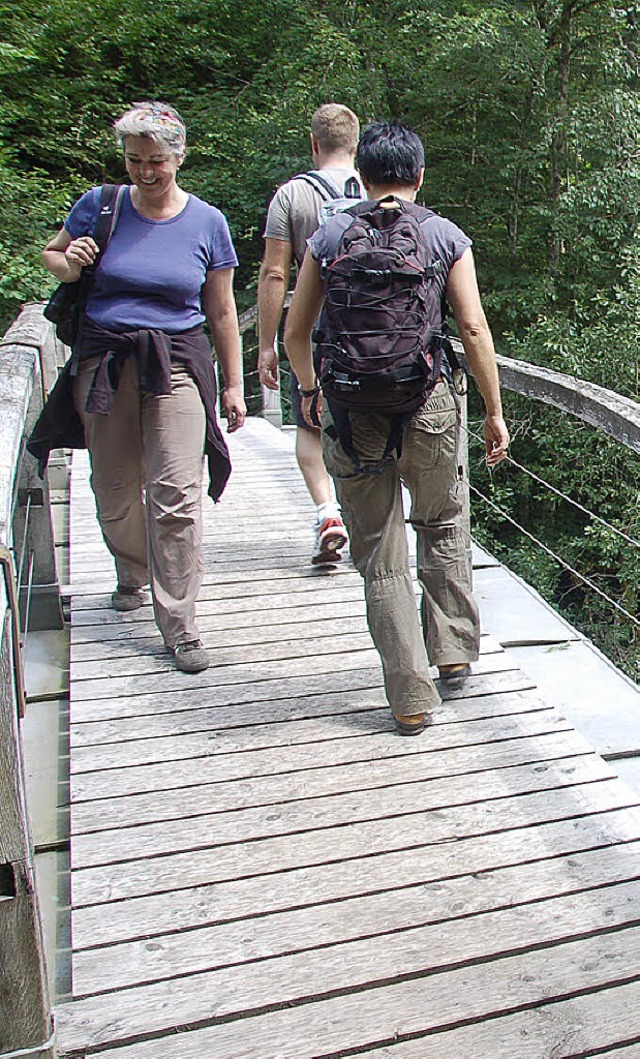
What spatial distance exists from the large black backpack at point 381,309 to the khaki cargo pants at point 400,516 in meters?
0.13

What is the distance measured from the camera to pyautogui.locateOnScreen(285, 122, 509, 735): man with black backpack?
2.33 metres

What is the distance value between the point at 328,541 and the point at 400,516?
1249 millimetres

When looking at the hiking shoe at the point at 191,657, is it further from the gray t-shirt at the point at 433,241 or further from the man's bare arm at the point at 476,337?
the gray t-shirt at the point at 433,241

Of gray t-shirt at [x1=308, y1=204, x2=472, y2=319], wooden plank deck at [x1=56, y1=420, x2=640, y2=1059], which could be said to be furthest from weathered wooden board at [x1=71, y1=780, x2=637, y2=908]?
gray t-shirt at [x1=308, y1=204, x2=472, y2=319]

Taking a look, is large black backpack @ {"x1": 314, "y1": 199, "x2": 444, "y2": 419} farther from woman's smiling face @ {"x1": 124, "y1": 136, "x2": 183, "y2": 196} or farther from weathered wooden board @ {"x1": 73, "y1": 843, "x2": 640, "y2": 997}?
weathered wooden board @ {"x1": 73, "y1": 843, "x2": 640, "y2": 997}

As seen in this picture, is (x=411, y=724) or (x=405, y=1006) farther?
(x=411, y=724)

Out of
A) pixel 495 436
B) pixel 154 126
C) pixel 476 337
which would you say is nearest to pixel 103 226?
pixel 154 126

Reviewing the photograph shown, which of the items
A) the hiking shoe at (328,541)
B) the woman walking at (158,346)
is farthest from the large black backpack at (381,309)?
the hiking shoe at (328,541)

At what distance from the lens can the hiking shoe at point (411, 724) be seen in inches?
105

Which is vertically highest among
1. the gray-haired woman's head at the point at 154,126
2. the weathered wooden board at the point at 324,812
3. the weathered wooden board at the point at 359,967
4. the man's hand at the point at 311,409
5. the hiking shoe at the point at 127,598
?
the gray-haired woman's head at the point at 154,126

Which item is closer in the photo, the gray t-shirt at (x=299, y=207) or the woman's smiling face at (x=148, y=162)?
the woman's smiling face at (x=148, y=162)

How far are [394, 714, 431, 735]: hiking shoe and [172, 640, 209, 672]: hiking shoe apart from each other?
67 centimetres

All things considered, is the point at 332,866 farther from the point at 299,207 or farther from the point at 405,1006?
the point at 299,207

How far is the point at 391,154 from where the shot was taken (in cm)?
240
